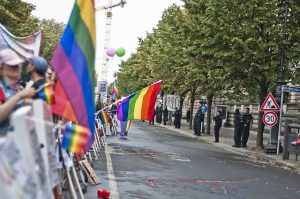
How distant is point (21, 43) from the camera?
12.9 meters

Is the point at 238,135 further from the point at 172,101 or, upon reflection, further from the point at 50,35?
the point at 50,35

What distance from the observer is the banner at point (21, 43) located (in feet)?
38.0

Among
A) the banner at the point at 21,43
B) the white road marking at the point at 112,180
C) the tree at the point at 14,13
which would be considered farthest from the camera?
the tree at the point at 14,13

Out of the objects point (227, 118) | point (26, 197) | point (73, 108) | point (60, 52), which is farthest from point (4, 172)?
point (227, 118)

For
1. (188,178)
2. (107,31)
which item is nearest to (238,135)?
(188,178)

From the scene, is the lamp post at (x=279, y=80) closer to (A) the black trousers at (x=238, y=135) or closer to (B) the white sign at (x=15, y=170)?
(A) the black trousers at (x=238, y=135)

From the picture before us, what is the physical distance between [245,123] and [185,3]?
33.5 feet

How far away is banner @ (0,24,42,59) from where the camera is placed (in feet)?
38.0

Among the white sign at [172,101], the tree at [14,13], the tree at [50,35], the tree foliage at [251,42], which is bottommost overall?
the white sign at [172,101]

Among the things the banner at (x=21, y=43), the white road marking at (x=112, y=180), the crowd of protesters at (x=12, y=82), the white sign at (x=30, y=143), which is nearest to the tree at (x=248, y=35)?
the white road marking at (x=112, y=180)

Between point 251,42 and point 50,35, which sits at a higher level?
point 50,35

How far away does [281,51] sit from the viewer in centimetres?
2117

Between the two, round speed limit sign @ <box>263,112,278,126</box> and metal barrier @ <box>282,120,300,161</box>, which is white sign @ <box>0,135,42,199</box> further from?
round speed limit sign @ <box>263,112,278,126</box>

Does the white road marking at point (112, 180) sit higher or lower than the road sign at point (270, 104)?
lower
